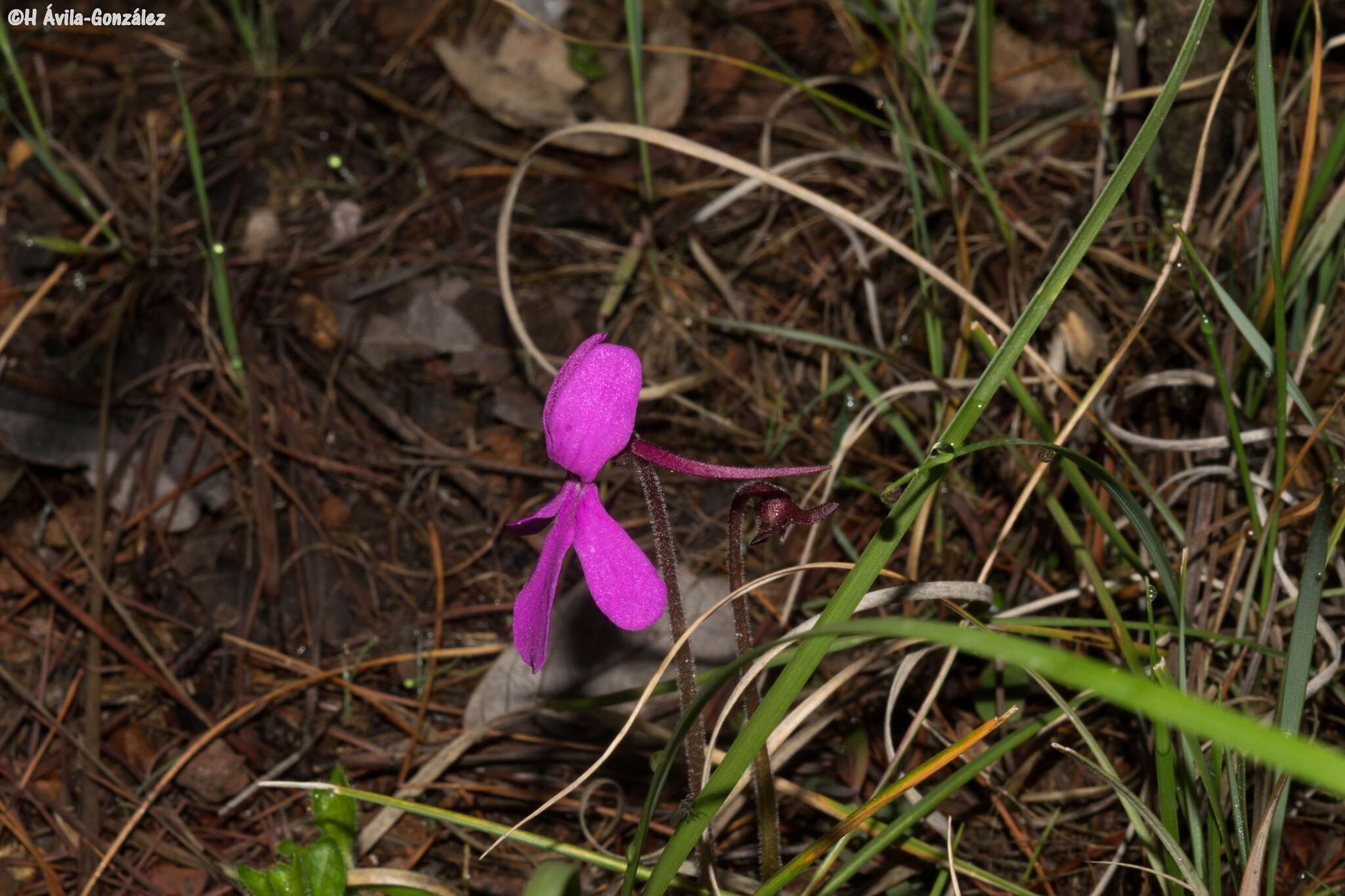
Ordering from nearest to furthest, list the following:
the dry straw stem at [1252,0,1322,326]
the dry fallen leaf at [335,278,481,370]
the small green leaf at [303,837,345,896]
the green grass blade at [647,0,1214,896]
Result: the green grass blade at [647,0,1214,896] → the small green leaf at [303,837,345,896] → the dry straw stem at [1252,0,1322,326] → the dry fallen leaf at [335,278,481,370]

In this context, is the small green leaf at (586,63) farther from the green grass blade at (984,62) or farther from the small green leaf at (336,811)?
the small green leaf at (336,811)

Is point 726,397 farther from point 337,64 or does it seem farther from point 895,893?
point 337,64

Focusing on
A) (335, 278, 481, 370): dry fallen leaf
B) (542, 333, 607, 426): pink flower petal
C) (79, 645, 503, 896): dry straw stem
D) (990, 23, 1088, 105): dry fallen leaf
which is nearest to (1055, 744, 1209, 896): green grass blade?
(542, 333, 607, 426): pink flower petal

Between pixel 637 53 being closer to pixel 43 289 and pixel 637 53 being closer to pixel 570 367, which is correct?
pixel 570 367

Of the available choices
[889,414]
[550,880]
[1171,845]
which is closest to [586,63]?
[889,414]

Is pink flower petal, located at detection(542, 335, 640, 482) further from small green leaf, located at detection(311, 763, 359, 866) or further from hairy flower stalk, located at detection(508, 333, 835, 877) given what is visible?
small green leaf, located at detection(311, 763, 359, 866)
